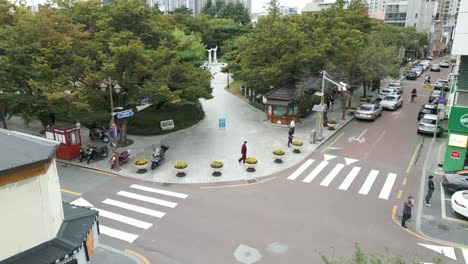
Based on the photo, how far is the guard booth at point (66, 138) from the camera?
21734 mm

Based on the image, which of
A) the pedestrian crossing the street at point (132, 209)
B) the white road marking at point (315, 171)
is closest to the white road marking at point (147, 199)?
the pedestrian crossing the street at point (132, 209)

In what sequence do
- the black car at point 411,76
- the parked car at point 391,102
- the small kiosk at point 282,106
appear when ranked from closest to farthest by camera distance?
the small kiosk at point 282,106 < the parked car at point 391,102 < the black car at point 411,76

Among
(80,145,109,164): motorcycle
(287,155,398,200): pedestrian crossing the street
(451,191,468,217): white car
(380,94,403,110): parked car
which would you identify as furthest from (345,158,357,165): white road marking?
(380,94,403,110): parked car

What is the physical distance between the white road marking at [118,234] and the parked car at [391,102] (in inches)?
1196

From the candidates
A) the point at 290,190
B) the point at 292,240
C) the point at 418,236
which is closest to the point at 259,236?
the point at 292,240

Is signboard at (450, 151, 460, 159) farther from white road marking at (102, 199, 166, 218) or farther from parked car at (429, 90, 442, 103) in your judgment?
parked car at (429, 90, 442, 103)

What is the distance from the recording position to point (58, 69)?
23.0 meters

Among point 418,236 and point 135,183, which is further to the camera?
point 135,183

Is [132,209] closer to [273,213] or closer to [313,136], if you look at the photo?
[273,213]

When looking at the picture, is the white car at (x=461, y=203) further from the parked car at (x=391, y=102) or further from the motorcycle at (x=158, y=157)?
the parked car at (x=391, y=102)

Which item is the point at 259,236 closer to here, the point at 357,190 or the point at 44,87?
the point at 357,190

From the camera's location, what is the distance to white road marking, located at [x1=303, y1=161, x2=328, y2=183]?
19516 mm

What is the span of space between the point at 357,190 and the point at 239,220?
689 centimetres

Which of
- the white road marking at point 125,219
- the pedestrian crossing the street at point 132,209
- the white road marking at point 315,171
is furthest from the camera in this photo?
the white road marking at point 315,171
